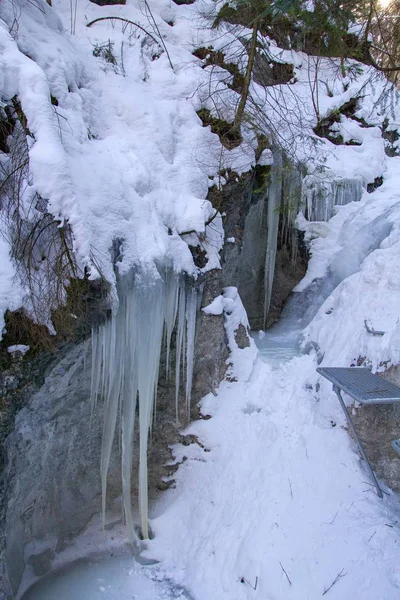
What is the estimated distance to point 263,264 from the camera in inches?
329

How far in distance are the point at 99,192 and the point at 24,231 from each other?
927 millimetres

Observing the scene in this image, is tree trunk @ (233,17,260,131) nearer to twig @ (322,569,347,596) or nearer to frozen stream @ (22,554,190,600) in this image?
twig @ (322,569,347,596)

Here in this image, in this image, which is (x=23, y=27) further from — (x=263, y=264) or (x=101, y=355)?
(x=263, y=264)

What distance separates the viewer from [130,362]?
4242mm

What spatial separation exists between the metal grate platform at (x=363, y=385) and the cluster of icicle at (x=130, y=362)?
5.46ft

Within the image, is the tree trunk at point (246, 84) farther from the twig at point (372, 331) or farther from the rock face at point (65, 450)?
the twig at point (372, 331)

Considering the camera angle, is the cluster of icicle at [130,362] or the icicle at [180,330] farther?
the icicle at [180,330]

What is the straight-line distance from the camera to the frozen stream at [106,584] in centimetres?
398

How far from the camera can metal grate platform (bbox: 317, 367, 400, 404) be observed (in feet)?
12.1

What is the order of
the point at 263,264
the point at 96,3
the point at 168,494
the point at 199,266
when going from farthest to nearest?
the point at 263,264
the point at 96,3
the point at 199,266
the point at 168,494

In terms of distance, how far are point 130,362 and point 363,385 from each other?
2125mm

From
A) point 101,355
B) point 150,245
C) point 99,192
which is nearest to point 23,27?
point 99,192

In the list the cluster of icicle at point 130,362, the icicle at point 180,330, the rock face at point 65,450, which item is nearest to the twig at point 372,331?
the rock face at point 65,450

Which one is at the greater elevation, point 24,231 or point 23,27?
point 23,27
